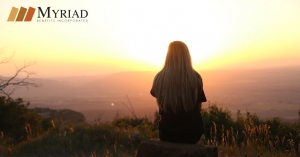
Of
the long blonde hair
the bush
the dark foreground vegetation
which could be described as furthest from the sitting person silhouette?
the bush

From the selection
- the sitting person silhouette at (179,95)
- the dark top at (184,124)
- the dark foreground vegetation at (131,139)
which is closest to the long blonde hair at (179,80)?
the sitting person silhouette at (179,95)

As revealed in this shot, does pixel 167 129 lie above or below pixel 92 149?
above

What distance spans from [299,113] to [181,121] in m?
9.48

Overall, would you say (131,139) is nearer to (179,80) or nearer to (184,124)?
(184,124)

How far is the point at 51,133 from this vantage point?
9.53 m

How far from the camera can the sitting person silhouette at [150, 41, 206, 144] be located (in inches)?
177

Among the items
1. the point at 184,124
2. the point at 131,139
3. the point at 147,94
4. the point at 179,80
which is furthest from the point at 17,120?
the point at 147,94

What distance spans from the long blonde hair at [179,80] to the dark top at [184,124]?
103 millimetres

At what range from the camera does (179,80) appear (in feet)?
14.8

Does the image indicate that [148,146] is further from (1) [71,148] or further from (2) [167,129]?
(1) [71,148]

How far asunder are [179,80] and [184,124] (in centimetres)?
71

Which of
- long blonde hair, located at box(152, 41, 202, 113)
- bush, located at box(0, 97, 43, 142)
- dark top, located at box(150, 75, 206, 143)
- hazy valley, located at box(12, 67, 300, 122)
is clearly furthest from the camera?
hazy valley, located at box(12, 67, 300, 122)

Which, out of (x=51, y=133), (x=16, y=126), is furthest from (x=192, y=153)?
(x=16, y=126)

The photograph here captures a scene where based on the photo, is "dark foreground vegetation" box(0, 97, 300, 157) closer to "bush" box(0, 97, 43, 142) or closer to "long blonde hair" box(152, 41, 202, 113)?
"bush" box(0, 97, 43, 142)
